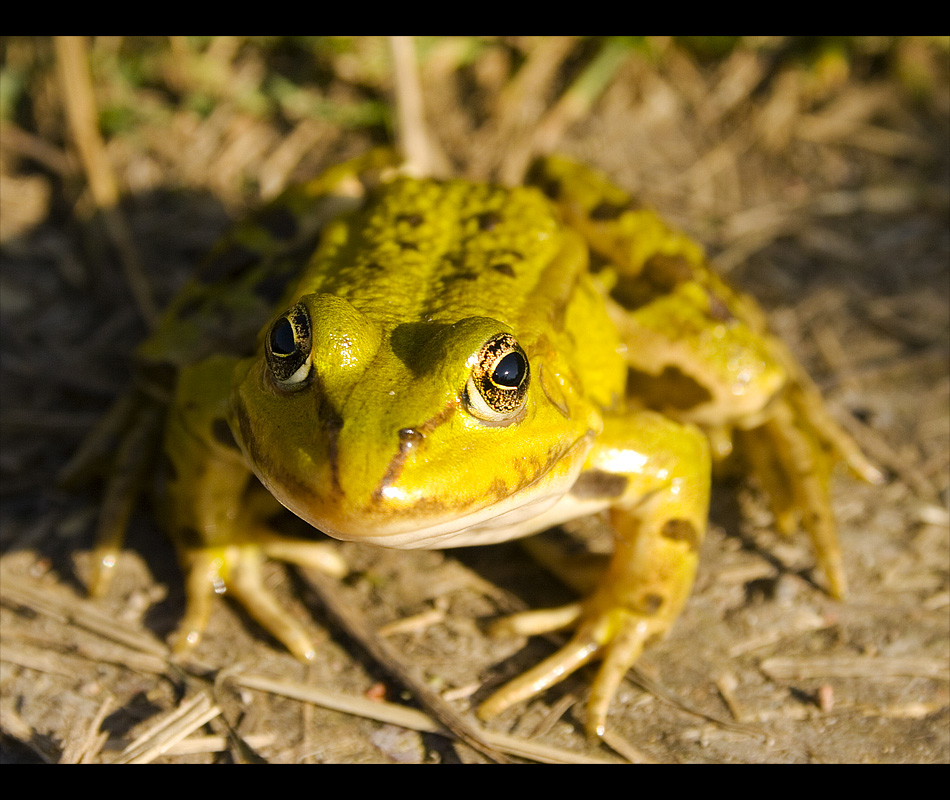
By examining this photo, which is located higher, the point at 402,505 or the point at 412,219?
the point at 412,219

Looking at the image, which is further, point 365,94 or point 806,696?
point 365,94

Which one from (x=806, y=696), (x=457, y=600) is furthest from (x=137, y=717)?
(x=806, y=696)

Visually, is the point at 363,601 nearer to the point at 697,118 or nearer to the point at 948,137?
the point at 697,118

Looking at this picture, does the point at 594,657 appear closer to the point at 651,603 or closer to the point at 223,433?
the point at 651,603

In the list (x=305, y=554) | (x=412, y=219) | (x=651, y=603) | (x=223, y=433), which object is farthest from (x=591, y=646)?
(x=412, y=219)

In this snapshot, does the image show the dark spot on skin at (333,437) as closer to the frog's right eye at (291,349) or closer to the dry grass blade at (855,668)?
the frog's right eye at (291,349)

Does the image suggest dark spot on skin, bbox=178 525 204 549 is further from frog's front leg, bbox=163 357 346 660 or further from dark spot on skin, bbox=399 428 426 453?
dark spot on skin, bbox=399 428 426 453
